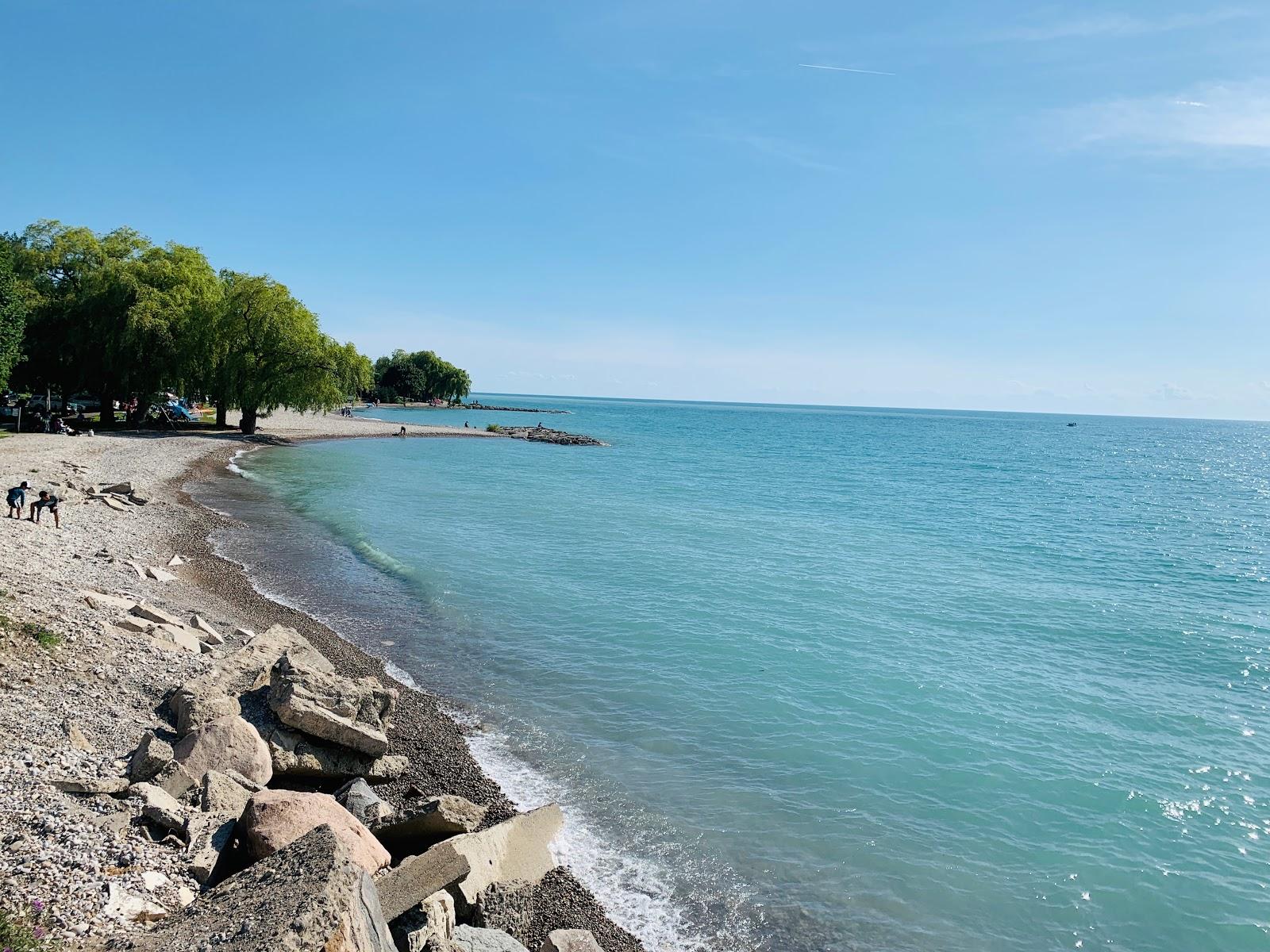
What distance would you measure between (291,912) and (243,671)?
25.6 feet

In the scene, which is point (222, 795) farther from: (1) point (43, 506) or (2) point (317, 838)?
(1) point (43, 506)

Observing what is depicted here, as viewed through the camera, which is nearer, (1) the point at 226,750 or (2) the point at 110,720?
(1) the point at 226,750

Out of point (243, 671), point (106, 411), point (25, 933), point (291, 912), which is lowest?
A: point (243, 671)

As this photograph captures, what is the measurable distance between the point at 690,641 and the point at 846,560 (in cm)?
1238

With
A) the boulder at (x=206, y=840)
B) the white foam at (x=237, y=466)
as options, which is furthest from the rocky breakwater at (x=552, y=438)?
the boulder at (x=206, y=840)

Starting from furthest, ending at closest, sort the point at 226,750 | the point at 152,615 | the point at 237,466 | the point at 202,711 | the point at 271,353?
the point at 271,353 → the point at 237,466 → the point at 152,615 → the point at 202,711 → the point at 226,750

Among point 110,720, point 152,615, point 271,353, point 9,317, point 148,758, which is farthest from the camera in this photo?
point 271,353

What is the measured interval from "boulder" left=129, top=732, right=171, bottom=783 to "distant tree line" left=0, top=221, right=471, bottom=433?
38.0 meters

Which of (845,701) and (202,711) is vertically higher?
(202,711)

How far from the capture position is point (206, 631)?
1547 centimetres

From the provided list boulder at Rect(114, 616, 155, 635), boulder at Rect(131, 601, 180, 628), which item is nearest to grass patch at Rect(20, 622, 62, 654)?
boulder at Rect(114, 616, 155, 635)

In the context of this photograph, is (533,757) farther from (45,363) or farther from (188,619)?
(45,363)

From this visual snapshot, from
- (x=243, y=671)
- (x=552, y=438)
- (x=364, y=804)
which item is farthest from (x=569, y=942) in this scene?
(x=552, y=438)

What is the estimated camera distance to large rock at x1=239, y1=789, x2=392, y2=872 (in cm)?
757
